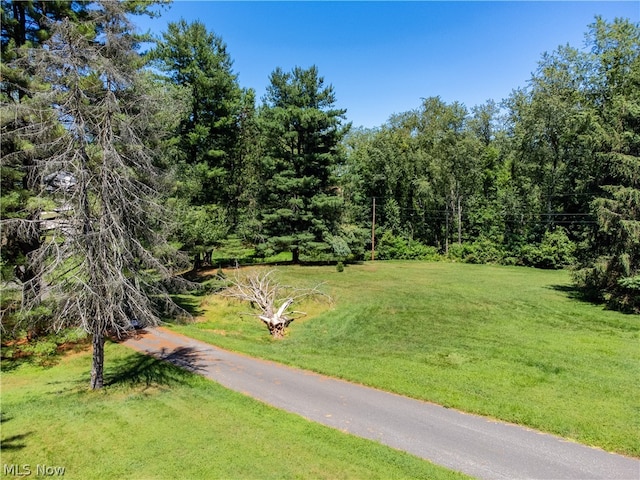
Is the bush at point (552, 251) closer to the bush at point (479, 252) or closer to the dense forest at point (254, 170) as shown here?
the dense forest at point (254, 170)

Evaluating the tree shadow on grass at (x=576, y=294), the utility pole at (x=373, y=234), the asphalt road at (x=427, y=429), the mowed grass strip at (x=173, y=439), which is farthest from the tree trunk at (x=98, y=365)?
the utility pole at (x=373, y=234)

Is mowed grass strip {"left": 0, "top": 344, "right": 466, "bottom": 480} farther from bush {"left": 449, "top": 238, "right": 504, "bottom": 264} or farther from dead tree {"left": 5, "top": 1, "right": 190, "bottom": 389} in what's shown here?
bush {"left": 449, "top": 238, "right": 504, "bottom": 264}

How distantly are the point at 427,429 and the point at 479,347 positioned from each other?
669 cm

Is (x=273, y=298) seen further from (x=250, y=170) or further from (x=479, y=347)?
(x=250, y=170)

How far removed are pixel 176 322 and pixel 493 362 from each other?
556 inches

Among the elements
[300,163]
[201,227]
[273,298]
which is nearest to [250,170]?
[300,163]

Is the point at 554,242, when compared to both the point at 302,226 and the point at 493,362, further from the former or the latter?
the point at 493,362

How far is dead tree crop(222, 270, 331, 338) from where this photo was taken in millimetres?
17081

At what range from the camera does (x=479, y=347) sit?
1330cm

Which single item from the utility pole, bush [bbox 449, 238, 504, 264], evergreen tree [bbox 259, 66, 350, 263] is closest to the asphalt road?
evergreen tree [bbox 259, 66, 350, 263]

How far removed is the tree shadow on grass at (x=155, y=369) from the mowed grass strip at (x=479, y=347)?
5.93 feet

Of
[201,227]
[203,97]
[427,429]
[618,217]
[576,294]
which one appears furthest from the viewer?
[203,97]

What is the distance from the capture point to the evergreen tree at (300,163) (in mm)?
32219

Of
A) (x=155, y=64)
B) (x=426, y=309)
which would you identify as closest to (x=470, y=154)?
(x=426, y=309)
